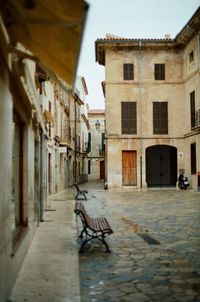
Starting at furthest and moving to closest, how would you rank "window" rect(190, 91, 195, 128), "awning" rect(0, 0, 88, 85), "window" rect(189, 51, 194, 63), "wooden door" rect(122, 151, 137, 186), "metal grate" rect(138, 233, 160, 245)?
"wooden door" rect(122, 151, 137, 186) → "window" rect(189, 51, 194, 63) → "window" rect(190, 91, 195, 128) → "metal grate" rect(138, 233, 160, 245) → "awning" rect(0, 0, 88, 85)

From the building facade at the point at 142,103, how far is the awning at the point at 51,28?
23.1m

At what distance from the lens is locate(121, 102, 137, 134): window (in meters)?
27.1

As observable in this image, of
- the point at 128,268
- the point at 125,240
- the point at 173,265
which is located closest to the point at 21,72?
the point at 128,268

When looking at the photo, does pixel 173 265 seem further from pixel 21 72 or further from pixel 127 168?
pixel 127 168

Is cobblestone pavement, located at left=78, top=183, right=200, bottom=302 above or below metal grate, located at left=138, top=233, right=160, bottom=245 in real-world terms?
above

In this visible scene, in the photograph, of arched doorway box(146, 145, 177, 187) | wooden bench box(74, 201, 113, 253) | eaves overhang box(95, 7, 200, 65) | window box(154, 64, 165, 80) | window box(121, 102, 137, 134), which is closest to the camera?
wooden bench box(74, 201, 113, 253)

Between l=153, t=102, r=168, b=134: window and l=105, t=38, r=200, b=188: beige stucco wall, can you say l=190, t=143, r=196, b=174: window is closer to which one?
l=105, t=38, r=200, b=188: beige stucco wall

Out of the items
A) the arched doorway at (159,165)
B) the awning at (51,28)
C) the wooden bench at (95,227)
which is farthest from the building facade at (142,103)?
the awning at (51,28)

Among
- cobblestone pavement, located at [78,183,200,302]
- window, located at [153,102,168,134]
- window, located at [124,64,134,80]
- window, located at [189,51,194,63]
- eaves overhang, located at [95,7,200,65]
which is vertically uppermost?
eaves overhang, located at [95,7,200,65]

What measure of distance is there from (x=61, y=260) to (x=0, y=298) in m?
2.53

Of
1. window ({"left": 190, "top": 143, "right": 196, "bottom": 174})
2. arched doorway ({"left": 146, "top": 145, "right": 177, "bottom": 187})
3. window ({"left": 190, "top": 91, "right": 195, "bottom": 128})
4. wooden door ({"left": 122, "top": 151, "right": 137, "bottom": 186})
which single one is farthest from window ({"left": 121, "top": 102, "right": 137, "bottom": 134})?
arched doorway ({"left": 146, "top": 145, "right": 177, "bottom": 187})

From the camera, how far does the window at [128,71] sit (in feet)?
90.5

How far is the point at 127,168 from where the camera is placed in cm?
2703

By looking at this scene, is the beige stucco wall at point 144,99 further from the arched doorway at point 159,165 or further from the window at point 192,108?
the arched doorway at point 159,165
